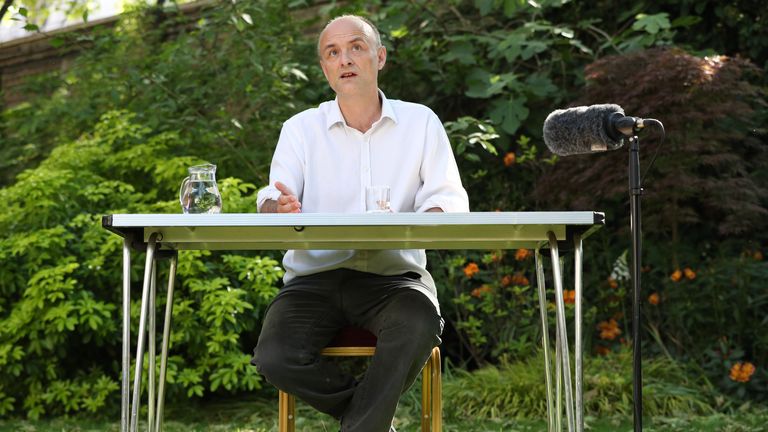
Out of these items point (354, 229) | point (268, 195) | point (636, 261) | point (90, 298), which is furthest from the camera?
point (90, 298)

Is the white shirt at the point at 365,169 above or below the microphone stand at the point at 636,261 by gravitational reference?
above

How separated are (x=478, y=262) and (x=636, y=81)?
4.25 ft

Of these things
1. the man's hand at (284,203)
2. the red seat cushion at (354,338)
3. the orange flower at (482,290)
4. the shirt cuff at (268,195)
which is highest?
the shirt cuff at (268,195)

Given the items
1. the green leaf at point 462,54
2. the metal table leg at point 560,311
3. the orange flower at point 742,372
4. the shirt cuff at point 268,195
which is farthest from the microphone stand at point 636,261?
the green leaf at point 462,54

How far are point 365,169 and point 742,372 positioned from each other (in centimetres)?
239

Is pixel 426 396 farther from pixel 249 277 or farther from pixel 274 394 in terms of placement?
pixel 274 394

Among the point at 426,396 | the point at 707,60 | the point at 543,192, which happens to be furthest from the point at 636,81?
the point at 426,396

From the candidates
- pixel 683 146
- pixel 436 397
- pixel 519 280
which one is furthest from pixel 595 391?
pixel 436 397

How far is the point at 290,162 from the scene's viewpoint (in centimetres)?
285

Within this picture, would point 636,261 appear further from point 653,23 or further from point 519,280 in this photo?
point 653,23

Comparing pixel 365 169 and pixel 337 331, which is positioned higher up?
pixel 365 169

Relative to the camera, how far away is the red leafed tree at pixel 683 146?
14.7 feet

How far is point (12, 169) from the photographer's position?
5.96 metres

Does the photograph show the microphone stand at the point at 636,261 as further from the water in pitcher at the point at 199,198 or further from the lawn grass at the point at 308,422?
the lawn grass at the point at 308,422
